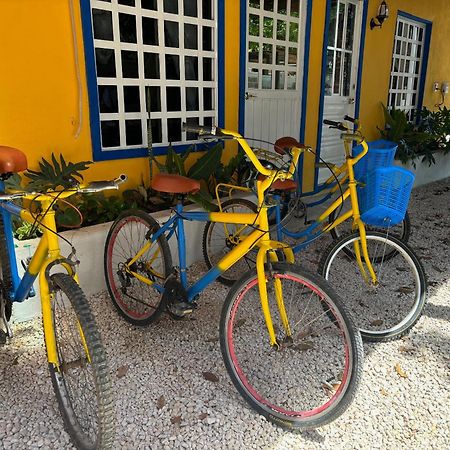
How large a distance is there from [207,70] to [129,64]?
0.86 meters

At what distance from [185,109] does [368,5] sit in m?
3.29

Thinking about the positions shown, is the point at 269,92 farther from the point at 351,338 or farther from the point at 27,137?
the point at 351,338

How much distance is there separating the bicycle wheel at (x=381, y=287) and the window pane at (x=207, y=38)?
229 centimetres

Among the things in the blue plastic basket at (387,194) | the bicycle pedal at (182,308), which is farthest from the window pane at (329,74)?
the bicycle pedal at (182,308)

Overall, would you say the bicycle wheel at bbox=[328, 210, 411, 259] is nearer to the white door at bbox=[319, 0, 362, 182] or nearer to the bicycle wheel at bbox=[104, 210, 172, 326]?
the bicycle wheel at bbox=[104, 210, 172, 326]

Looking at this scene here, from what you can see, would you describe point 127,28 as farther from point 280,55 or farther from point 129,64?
point 280,55

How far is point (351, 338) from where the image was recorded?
1.71m

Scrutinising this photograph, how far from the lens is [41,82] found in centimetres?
296

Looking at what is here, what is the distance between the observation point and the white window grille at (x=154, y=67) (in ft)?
10.7

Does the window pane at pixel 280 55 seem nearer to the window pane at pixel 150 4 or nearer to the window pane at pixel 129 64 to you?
the window pane at pixel 150 4

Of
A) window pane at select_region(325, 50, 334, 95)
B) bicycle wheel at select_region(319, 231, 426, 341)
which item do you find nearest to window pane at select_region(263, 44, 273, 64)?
window pane at select_region(325, 50, 334, 95)

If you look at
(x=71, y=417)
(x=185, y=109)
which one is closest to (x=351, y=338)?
(x=71, y=417)

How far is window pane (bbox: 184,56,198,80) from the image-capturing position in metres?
3.80

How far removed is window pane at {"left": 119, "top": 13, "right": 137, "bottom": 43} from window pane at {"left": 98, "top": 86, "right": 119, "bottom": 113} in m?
0.39
